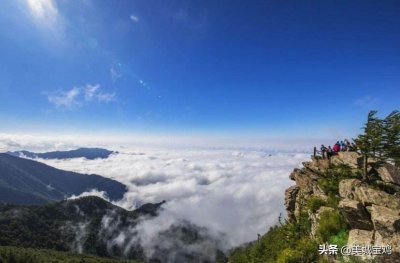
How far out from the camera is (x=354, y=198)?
29.1 meters

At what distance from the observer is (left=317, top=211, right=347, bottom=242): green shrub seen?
28.5 meters

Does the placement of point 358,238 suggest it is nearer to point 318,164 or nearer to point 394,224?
point 394,224

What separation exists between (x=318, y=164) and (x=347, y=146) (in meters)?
4.87

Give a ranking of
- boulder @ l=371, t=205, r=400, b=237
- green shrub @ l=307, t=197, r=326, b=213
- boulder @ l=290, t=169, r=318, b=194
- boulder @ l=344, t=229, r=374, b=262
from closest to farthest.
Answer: boulder @ l=371, t=205, r=400, b=237
boulder @ l=344, t=229, r=374, b=262
green shrub @ l=307, t=197, r=326, b=213
boulder @ l=290, t=169, r=318, b=194

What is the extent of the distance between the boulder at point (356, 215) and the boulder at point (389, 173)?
8496mm

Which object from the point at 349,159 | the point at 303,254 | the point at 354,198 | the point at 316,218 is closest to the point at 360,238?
the point at 354,198

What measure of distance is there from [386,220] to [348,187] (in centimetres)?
824

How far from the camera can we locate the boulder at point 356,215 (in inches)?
1005

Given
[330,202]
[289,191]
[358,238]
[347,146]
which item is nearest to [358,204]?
[358,238]

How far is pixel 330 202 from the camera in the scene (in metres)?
33.2

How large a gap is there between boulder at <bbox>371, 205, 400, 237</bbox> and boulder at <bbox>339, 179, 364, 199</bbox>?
5091 mm

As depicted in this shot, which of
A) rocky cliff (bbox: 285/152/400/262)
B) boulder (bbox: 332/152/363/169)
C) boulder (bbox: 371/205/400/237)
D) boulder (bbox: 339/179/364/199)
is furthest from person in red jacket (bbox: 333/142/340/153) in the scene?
boulder (bbox: 371/205/400/237)

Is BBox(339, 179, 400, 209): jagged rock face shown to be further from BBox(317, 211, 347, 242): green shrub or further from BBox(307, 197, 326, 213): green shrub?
BBox(307, 197, 326, 213): green shrub

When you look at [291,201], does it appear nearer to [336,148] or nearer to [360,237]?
[336,148]
